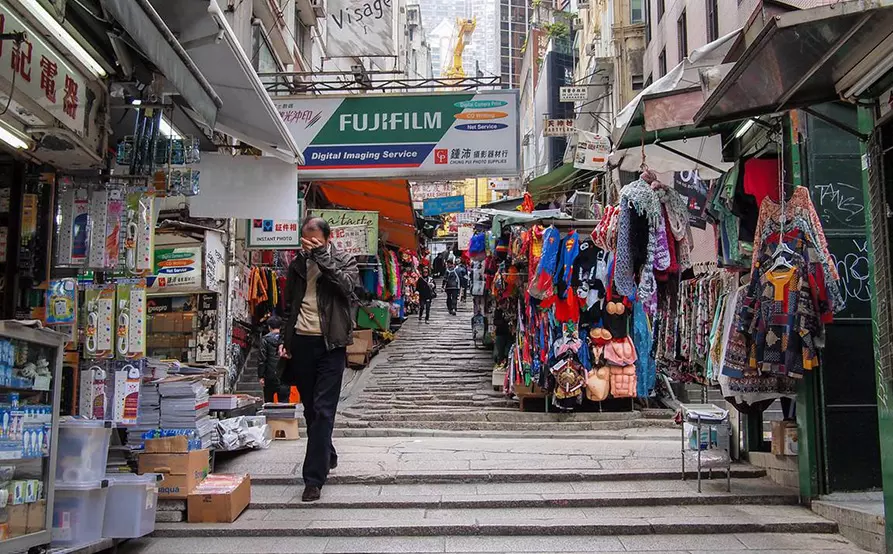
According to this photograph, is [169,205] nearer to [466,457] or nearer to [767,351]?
[466,457]

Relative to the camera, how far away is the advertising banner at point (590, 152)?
60.8ft

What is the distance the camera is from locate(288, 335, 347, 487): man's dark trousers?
6180mm

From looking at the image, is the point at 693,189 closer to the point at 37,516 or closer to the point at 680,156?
the point at 680,156

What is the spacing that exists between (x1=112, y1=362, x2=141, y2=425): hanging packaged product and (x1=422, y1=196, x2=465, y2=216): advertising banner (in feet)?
54.1

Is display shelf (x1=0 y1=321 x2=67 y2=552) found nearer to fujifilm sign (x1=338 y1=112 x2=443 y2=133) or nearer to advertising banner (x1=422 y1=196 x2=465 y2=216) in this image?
fujifilm sign (x1=338 y1=112 x2=443 y2=133)

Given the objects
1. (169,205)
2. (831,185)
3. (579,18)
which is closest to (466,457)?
(831,185)

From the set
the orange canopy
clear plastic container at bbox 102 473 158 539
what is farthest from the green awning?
clear plastic container at bbox 102 473 158 539

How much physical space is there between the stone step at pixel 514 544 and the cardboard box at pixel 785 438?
3.17 ft

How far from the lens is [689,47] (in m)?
21.3

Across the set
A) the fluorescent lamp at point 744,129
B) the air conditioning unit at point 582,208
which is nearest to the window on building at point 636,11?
the air conditioning unit at point 582,208

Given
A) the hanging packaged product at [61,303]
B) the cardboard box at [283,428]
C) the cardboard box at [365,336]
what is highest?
the hanging packaged product at [61,303]

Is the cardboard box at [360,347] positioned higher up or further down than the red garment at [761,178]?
further down

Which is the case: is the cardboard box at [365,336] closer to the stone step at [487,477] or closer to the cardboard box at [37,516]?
the stone step at [487,477]

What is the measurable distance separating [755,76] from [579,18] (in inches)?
1454
